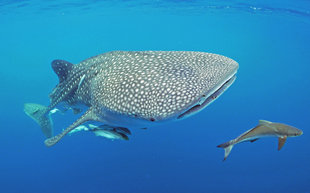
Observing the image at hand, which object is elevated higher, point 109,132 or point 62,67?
point 62,67

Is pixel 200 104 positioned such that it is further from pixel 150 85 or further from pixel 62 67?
pixel 62 67

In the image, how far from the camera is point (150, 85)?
3.17 meters

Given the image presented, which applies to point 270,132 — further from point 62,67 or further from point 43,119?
point 43,119

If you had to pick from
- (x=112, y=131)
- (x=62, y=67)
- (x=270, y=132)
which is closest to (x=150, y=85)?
(x=112, y=131)

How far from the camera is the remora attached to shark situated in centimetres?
281

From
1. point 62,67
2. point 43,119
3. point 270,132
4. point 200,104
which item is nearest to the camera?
point 200,104

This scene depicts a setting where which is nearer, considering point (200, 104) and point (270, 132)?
point (200, 104)

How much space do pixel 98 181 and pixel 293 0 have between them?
1818 cm

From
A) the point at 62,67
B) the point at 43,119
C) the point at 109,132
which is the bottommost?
the point at 43,119

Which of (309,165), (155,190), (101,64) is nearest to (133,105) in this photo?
(101,64)

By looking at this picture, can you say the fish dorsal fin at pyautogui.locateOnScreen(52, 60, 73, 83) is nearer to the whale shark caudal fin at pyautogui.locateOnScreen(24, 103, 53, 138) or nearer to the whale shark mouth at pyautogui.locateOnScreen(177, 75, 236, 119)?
the whale shark caudal fin at pyautogui.locateOnScreen(24, 103, 53, 138)

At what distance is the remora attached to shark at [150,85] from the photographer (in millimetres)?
2814

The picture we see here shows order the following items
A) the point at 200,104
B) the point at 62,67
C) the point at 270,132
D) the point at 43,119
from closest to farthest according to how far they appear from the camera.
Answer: the point at 200,104 < the point at 270,132 < the point at 62,67 < the point at 43,119

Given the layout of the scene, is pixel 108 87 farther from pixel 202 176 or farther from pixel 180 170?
pixel 202 176
